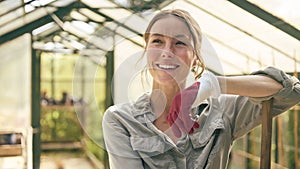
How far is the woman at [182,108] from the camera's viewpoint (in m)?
0.48

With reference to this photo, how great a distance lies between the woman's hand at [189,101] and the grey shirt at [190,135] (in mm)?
15

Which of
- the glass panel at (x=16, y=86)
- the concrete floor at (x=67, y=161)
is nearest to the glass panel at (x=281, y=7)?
the glass panel at (x=16, y=86)

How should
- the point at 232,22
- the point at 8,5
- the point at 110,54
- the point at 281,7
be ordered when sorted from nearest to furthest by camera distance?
the point at 110,54
the point at 281,7
the point at 232,22
the point at 8,5

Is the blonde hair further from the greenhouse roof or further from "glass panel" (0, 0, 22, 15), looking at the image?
"glass panel" (0, 0, 22, 15)

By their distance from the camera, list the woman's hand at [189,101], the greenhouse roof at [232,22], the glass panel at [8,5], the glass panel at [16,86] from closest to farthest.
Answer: the woman's hand at [189,101], the greenhouse roof at [232,22], the glass panel at [8,5], the glass panel at [16,86]

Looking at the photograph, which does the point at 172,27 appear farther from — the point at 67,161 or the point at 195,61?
the point at 67,161

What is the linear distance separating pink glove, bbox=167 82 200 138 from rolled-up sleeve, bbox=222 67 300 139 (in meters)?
0.05

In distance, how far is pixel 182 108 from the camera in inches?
19.7

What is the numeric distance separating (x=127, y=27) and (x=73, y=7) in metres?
1.20

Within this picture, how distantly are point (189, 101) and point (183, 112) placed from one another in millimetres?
23

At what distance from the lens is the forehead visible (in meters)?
0.48

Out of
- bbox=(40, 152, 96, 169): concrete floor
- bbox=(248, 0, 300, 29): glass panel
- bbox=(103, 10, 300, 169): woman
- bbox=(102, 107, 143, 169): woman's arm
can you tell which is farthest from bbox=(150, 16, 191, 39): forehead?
bbox=(40, 152, 96, 169): concrete floor

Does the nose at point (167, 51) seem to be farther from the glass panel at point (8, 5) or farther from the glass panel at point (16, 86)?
the glass panel at point (16, 86)

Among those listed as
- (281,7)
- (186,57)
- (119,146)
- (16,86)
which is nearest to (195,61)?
(186,57)
